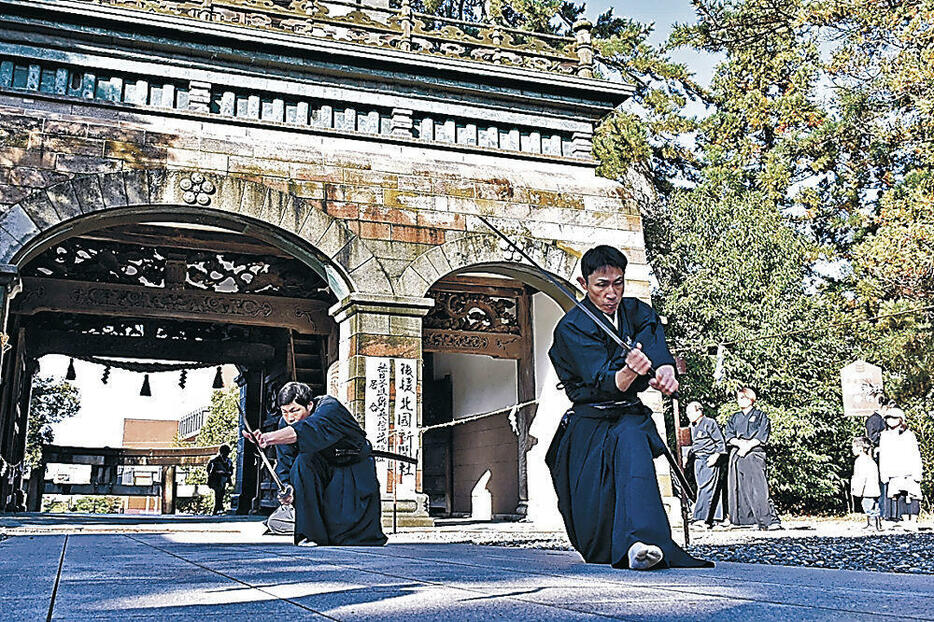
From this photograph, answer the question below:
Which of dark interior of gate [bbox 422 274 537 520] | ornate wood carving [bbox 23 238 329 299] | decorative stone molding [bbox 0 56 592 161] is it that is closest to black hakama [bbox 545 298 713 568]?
decorative stone molding [bbox 0 56 592 161]

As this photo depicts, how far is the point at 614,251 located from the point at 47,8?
8.54 m

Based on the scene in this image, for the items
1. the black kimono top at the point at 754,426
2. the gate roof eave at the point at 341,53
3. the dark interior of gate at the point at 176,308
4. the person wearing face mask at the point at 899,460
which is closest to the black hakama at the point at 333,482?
the dark interior of gate at the point at 176,308

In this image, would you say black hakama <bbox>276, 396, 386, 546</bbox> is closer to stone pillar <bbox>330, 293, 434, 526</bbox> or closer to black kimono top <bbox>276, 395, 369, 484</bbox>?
black kimono top <bbox>276, 395, 369, 484</bbox>

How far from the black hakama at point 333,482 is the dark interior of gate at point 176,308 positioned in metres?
5.19

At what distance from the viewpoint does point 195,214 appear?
10.2m

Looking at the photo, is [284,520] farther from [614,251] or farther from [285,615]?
[285,615]

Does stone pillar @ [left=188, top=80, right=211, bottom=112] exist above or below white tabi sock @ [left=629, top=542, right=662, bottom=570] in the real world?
above

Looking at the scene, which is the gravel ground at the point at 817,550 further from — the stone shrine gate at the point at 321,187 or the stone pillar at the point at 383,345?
the stone shrine gate at the point at 321,187

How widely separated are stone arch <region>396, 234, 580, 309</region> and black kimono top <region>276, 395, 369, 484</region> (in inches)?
150

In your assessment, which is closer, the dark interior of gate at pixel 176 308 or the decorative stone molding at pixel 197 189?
the decorative stone molding at pixel 197 189

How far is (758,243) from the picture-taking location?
698 inches

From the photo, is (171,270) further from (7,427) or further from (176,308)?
(7,427)

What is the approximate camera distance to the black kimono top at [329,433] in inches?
253

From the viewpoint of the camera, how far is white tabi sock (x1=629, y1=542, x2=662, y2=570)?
145 inches
